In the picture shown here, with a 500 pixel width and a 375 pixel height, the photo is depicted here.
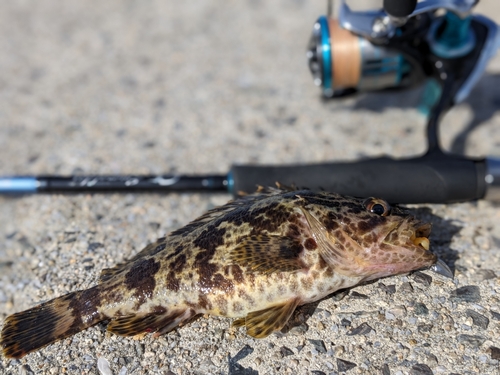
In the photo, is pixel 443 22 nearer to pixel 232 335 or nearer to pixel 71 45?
pixel 232 335

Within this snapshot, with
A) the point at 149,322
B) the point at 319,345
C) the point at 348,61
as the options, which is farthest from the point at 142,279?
the point at 348,61

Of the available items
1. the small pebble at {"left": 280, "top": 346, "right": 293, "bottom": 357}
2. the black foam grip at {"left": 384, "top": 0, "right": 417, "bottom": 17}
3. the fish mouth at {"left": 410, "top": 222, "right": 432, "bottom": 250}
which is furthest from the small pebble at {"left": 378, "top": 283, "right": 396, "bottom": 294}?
the black foam grip at {"left": 384, "top": 0, "right": 417, "bottom": 17}

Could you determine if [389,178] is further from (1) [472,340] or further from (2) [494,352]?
(2) [494,352]

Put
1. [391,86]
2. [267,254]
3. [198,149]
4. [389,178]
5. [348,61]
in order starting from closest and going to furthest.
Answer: [267,254] → [389,178] → [348,61] → [391,86] → [198,149]

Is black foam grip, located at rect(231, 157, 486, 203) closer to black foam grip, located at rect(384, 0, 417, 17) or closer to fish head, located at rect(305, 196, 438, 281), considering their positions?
fish head, located at rect(305, 196, 438, 281)

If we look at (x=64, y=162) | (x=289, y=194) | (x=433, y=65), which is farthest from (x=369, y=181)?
(x=64, y=162)

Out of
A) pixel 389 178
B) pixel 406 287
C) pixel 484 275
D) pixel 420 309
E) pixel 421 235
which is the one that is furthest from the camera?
pixel 389 178

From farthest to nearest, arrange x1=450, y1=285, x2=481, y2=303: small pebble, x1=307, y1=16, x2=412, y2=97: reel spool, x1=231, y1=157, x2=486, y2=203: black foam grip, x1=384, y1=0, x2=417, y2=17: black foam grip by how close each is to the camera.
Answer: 1. x1=307, y1=16, x2=412, y2=97: reel spool
2. x1=231, y1=157, x2=486, y2=203: black foam grip
3. x1=384, y1=0, x2=417, y2=17: black foam grip
4. x1=450, y1=285, x2=481, y2=303: small pebble
